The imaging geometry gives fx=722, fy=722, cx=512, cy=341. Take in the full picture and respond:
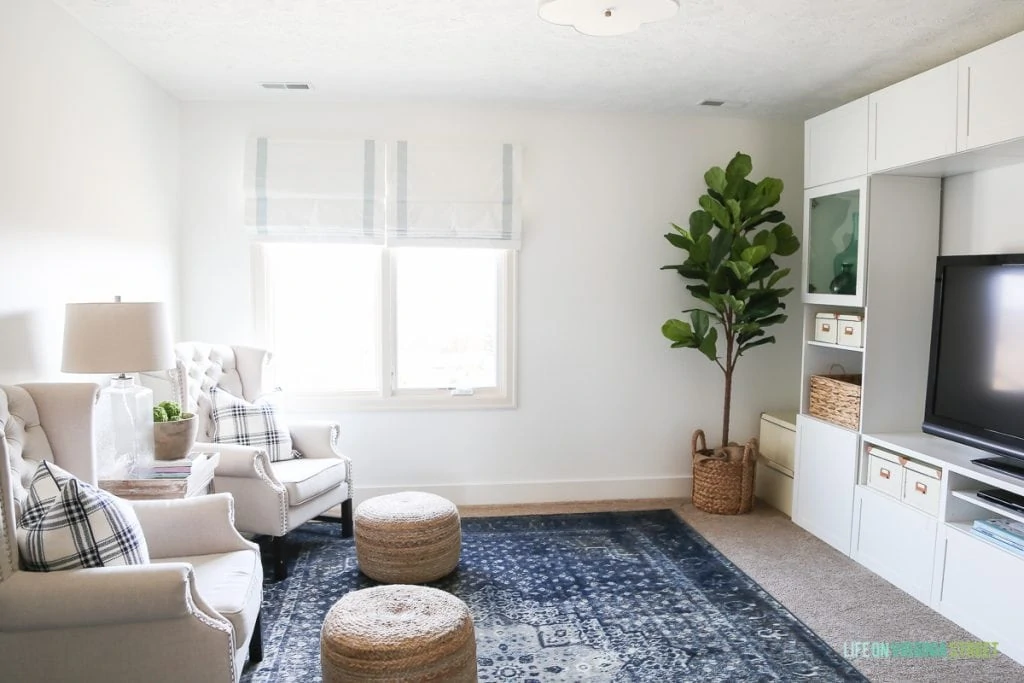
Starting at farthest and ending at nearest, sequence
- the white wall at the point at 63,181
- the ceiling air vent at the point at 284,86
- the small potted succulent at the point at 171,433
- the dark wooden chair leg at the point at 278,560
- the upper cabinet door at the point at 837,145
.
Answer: the ceiling air vent at the point at 284,86 < the upper cabinet door at the point at 837,145 < the dark wooden chair leg at the point at 278,560 < the small potted succulent at the point at 171,433 < the white wall at the point at 63,181

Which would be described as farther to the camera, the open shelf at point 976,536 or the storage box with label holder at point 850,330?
the storage box with label holder at point 850,330

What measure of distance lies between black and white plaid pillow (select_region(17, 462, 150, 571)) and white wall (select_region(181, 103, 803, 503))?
2412 mm

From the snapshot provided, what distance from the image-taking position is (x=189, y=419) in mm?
2994

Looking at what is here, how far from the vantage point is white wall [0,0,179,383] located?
2.54m

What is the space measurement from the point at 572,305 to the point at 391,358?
1158 millimetres

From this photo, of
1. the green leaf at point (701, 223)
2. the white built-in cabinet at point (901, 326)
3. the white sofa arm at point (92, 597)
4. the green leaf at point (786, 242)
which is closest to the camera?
the white sofa arm at point (92, 597)

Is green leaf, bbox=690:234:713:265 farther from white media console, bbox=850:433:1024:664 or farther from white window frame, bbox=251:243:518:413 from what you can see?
white media console, bbox=850:433:1024:664

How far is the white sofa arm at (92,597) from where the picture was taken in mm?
1783

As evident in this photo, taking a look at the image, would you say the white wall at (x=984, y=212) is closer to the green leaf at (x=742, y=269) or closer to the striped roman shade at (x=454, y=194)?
the green leaf at (x=742, y=269)

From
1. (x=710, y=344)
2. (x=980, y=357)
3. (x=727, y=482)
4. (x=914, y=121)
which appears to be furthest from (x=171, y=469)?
(x=914, y=121)

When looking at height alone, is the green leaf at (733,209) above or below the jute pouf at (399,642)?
above

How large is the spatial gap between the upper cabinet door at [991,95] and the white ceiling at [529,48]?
0.62ft

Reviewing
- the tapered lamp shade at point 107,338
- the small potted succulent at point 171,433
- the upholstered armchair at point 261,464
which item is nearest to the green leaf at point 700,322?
the upholstered armchair at point 261,464

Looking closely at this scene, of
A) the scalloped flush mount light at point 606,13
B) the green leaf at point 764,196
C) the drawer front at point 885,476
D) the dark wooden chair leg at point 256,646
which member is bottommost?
the dark wooden chair leg at point 256,646
